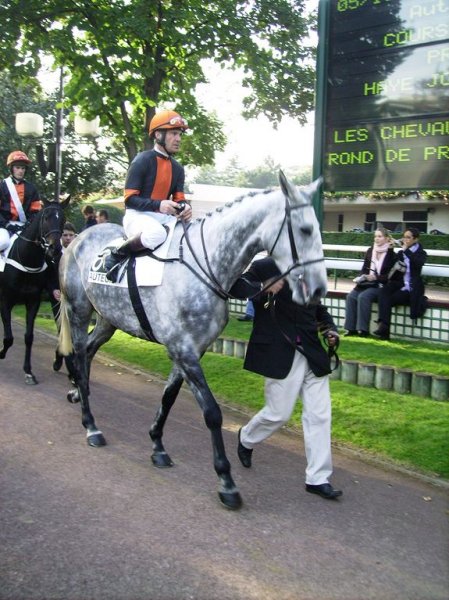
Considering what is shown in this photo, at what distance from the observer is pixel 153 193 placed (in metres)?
5.14

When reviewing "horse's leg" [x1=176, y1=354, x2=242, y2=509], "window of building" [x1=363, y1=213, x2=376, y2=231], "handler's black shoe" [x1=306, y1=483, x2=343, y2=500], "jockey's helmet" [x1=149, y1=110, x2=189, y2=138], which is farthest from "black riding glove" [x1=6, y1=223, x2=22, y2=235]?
"window of building" [x1=363, y1=213, x2=376, y2=231]

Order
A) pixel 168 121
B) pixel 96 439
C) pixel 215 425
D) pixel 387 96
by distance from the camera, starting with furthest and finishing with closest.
→ 1. pixel 387 96
2. pixel 96 439
3. pixel 168 121
4. pixel 215 425

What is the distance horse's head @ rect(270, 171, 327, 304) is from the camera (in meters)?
4.09

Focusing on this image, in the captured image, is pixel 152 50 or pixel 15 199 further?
pixel 152 50

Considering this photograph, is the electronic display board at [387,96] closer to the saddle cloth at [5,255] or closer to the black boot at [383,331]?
the black boot at [383,331]

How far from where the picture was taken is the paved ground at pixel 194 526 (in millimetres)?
3295

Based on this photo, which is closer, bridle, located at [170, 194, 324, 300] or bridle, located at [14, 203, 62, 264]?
bridle, located at [170, 194, 324, 300]

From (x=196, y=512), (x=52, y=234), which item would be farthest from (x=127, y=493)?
(x=52, y=234)

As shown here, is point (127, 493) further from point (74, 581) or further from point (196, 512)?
point (74, 581)

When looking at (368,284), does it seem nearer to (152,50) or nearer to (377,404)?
(377,404)

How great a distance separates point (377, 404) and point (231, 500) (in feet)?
8.83

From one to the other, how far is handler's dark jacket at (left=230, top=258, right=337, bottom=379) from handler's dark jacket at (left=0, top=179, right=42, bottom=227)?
15.5ft

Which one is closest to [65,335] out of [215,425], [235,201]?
[215,425]

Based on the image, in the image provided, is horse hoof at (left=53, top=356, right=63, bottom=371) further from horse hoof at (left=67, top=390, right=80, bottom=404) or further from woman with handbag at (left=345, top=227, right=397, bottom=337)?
woman with handbag at (left=345, top=227, right=397, bottom=337)
